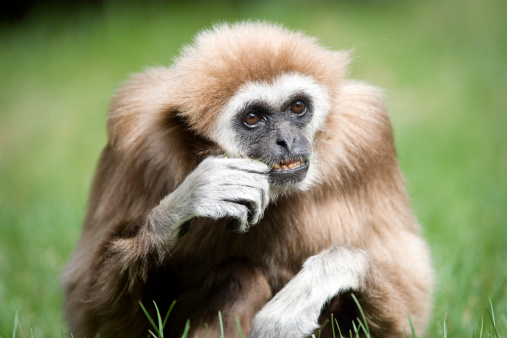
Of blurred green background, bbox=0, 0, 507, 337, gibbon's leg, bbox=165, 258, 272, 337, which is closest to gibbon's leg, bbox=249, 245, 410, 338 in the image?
gibbon's leg, bbox=165, 258, 272, 337

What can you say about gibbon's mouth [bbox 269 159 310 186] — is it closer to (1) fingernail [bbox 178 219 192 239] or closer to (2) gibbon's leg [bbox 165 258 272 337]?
(1) fingernail [bbox 178 219 192 239]

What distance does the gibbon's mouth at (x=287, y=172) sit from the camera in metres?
4.27

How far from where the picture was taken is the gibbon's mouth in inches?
168

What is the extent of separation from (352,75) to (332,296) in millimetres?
7360

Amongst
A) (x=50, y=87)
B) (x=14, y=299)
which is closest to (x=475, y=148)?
(x=14, y=299)

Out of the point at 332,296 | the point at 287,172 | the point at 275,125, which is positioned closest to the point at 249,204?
the point at 287,172

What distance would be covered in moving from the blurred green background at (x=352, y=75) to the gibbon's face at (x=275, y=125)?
0.97 m

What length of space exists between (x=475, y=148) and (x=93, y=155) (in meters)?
6.22

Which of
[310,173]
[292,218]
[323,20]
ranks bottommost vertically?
[292,218]

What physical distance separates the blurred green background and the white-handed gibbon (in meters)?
0.65

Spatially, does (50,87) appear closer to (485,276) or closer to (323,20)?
(323,20)

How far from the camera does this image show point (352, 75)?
11172 millimetres

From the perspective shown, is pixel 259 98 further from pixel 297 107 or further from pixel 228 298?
pixel 228 298

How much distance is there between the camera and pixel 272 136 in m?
4.30
